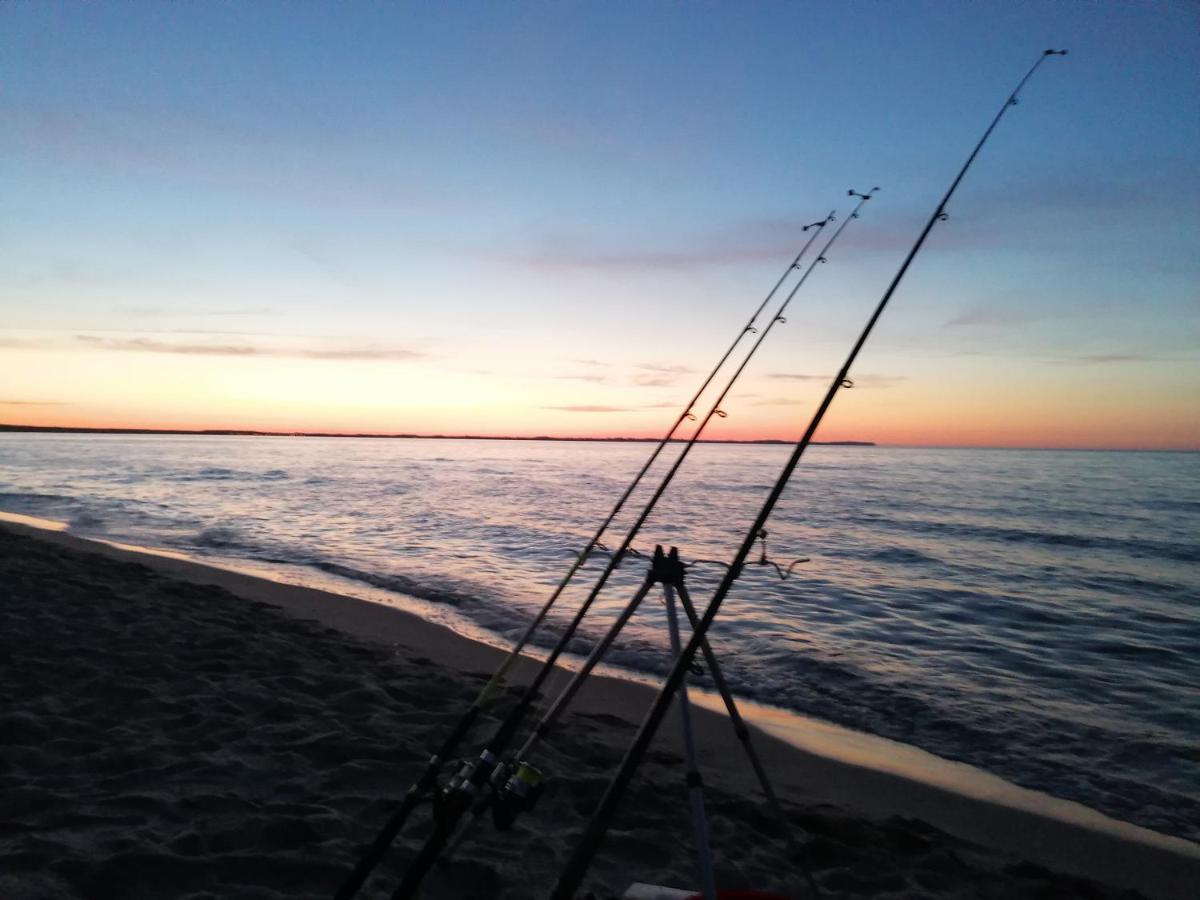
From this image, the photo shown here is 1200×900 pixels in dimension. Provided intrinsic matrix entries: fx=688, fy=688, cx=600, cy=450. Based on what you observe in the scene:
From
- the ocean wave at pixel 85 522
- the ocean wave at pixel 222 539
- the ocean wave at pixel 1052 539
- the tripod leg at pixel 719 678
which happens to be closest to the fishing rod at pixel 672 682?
the tripod leg at pixel 719 678

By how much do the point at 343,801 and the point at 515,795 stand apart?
215 centimetres

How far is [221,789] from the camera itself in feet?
13.2

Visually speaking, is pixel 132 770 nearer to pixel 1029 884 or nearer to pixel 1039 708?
pixel 1029 884

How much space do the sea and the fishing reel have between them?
1.02 m

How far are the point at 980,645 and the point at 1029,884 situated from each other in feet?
19.4

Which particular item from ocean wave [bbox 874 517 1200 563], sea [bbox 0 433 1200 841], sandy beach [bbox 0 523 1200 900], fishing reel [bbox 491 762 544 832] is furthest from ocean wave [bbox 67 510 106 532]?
ocean wave [bbox 874 517 1200 563]

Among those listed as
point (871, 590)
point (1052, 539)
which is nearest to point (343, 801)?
point (871, 590)

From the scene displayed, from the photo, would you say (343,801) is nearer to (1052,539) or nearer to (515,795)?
(515,795)

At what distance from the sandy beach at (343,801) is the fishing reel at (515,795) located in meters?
1.12

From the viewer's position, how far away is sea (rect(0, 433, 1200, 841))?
255 inches

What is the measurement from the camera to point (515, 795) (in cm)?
247

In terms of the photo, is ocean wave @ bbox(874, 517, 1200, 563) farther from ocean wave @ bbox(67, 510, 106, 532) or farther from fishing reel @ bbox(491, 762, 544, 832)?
ocean wave @ bbox(67, 510, 106, 532)

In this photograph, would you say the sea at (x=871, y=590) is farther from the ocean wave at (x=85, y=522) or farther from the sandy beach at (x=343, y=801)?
the sandy beach at (x=343, y=801)

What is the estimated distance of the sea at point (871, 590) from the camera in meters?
6.48
